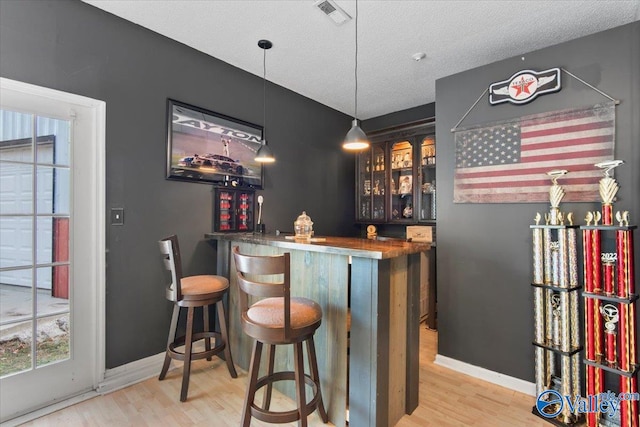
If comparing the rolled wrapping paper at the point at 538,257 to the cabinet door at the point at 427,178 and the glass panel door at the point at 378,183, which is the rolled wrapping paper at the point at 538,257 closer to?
the cabinet door at the point at 427,178

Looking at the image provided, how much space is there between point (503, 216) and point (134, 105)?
10.3 feet

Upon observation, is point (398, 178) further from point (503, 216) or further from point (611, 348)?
point (611, 348)

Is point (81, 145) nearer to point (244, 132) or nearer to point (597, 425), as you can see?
point (244, 132)

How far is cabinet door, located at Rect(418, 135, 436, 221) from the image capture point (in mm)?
3838

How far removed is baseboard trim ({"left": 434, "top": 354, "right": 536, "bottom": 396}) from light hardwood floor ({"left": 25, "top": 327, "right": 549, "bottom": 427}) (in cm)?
6

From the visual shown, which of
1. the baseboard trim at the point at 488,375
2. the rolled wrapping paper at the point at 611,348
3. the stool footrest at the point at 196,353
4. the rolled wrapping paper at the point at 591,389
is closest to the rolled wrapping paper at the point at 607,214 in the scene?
the rolled wrapping paper at the point at 611,348

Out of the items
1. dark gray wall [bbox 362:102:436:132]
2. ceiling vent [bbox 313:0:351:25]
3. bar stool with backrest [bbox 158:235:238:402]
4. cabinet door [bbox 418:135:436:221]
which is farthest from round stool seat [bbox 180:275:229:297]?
dark gray wall [bbox 362:102:436:132]

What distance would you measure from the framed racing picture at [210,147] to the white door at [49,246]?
1.78 feet

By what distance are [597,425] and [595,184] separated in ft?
5.03

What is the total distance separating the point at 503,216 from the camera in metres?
2.50

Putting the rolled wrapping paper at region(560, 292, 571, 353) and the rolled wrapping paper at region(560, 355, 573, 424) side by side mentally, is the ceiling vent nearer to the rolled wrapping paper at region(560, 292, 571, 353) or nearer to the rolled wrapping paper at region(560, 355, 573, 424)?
the rolled wrapping paper at region(560, 292, 571, 353)

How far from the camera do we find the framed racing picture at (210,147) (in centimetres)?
267

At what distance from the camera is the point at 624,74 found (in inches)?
80.2

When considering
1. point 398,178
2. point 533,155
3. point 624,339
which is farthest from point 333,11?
point 624,339
